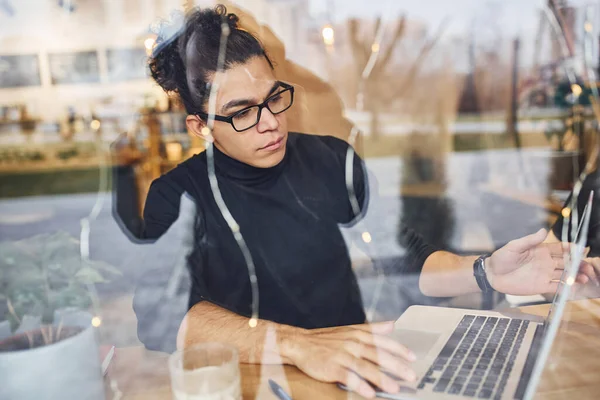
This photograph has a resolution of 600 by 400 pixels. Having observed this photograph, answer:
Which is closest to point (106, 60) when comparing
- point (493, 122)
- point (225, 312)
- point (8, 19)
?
point (8, 19)

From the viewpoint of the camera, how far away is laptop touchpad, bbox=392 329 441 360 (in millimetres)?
540

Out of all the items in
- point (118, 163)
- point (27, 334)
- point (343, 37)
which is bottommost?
point (27, 334)

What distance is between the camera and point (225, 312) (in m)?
0.65

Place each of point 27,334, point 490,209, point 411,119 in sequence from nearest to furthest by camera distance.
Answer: point 27,334 < point 411,119 < point 490,209

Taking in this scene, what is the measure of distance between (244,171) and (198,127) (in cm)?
10

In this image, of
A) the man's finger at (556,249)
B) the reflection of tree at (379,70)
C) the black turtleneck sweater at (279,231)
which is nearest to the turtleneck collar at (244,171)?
the black turtleneck sweater at (279,231)

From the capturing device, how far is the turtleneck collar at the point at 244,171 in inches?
27.7

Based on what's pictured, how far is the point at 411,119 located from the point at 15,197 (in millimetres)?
1033

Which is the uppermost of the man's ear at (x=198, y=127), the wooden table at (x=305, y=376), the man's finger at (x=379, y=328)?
the man's ear at (x=198, y=127)

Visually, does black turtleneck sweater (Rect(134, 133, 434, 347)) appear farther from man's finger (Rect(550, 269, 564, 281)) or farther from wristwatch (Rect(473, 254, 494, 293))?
man's finger (Rect(550, 269, 564, 281))

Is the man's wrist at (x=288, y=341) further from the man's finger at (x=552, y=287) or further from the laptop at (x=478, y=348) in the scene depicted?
the man's finger at (x=552, y=287)

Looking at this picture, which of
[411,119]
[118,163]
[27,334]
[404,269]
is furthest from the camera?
[411,119]

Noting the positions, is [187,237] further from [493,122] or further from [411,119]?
[493,122]

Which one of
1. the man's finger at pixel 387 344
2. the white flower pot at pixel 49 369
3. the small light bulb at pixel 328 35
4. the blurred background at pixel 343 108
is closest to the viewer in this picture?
the white flower pot at pixel 49 369
